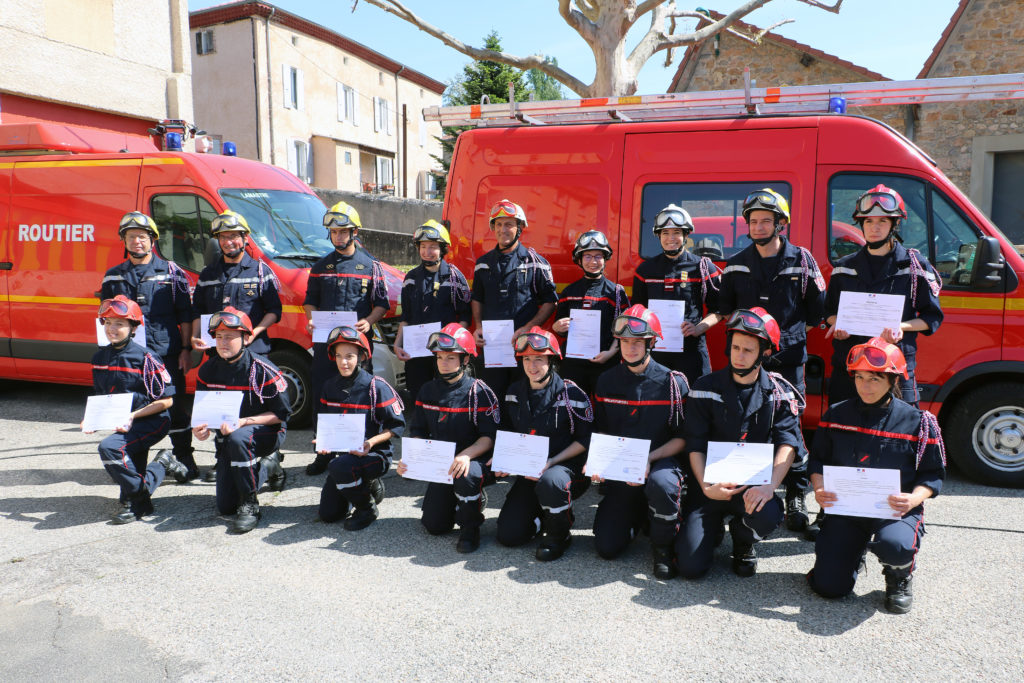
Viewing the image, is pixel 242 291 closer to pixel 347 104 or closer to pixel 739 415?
pixel 739 415

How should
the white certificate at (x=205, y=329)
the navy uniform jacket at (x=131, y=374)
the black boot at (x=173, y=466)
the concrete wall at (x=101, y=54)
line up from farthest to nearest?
the concrete wall at (x=101, y=54) → the white certificate at (x=205, y=329) → the black boot at (x=173, y=466) → the navy uniform jacket at (x=131, y=374)

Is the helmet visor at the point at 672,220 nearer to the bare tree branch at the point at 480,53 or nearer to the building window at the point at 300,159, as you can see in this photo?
the bare tree branch at the point at 480,53

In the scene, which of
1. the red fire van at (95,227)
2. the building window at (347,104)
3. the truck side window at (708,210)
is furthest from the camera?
the building window at (347,104)

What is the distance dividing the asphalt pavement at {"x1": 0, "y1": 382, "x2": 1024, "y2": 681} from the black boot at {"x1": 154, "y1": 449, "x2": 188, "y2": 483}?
18.6 inches

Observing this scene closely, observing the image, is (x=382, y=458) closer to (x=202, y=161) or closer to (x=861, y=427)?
(x=861, y=427)

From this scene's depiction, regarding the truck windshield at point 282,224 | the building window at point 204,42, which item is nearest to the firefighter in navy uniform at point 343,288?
the truck windshield at point 282,224

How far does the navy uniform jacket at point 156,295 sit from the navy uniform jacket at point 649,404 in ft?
11.8

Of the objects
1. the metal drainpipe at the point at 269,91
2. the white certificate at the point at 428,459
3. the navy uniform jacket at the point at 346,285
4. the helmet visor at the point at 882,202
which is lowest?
the white certificate at the point at 428,459

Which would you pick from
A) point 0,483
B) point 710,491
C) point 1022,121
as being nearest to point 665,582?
point 710,491

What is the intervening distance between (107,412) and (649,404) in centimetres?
361

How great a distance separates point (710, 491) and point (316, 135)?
30232 millimetres

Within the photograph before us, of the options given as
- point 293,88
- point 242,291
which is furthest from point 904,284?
point 293,88

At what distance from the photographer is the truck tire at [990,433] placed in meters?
5.18

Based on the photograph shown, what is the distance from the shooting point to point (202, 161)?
7.18 m
